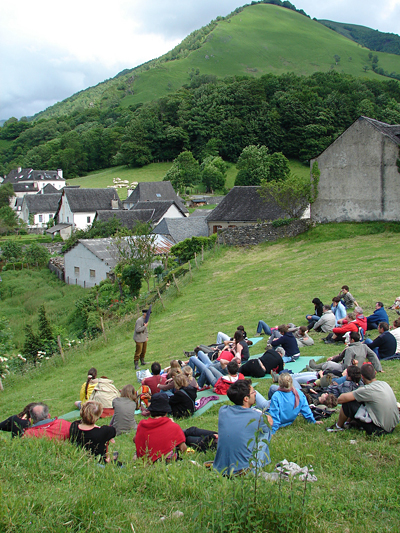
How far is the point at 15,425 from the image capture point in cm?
686

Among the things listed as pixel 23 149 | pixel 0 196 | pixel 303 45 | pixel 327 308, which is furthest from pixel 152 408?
pixel 303 45

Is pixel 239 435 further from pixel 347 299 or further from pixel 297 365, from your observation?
pixel 347 299

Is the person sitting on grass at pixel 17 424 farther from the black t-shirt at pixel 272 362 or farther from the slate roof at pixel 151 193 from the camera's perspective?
the slate roof at pixel 151 193

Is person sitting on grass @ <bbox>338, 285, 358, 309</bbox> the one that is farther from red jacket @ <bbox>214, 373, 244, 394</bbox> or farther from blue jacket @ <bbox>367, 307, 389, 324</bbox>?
red jacket @ <bbox>214, 373, 244, 394</bbox>

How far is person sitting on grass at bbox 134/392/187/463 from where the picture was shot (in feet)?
19.0

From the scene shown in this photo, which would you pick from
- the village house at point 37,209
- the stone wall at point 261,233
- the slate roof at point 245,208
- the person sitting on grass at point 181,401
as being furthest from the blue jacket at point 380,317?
the village house at point 37,209

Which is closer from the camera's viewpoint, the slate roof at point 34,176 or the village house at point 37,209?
the village house at point 37,209

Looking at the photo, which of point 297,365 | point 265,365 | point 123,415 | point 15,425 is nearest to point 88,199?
point 297,365

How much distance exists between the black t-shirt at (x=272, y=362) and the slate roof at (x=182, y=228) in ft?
113

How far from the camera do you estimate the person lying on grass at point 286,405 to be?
677 centimetres

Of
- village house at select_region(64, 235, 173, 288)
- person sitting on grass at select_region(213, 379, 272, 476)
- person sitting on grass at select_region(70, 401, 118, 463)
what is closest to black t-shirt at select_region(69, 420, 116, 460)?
person sitting on grass at select_region(70, 401, 118, 463)

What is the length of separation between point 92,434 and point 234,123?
371 feet

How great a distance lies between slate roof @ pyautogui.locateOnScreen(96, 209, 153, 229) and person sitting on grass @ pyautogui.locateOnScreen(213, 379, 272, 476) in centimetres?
4960

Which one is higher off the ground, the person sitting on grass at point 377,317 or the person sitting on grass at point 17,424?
the person sitting on grass at point 377,317
